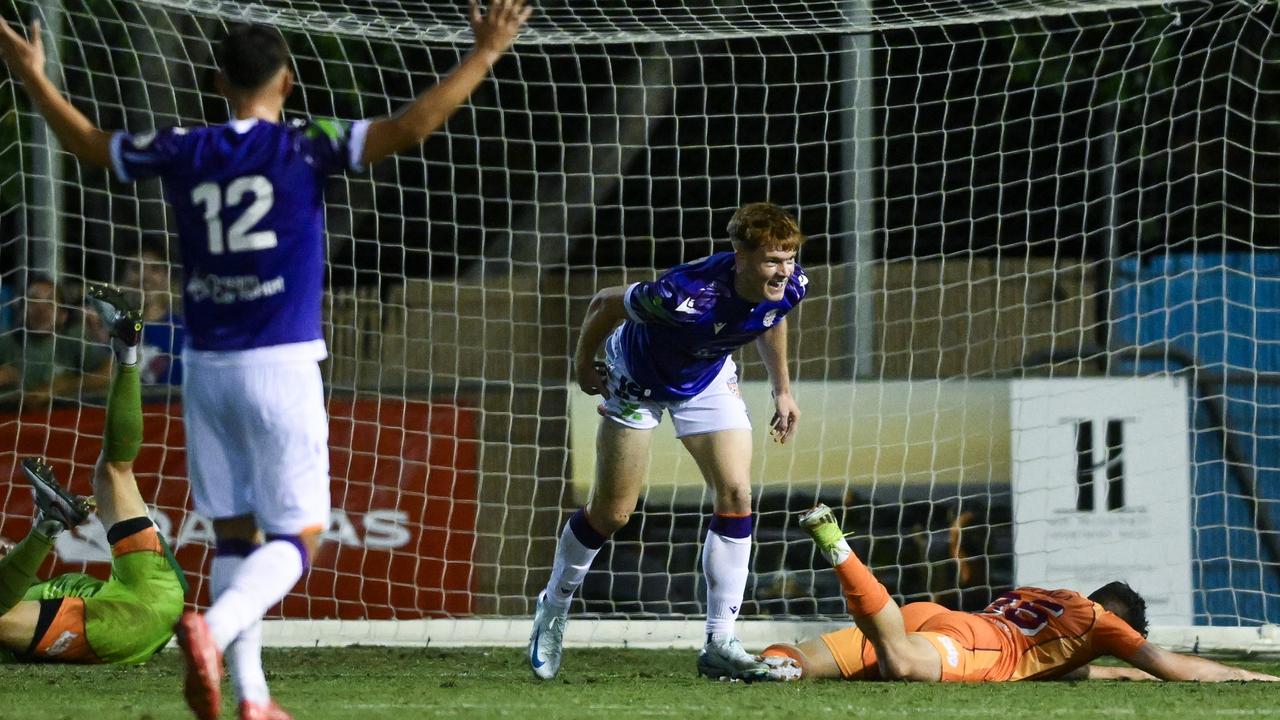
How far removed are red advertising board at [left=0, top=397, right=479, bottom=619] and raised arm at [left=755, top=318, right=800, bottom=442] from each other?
2.79 meters

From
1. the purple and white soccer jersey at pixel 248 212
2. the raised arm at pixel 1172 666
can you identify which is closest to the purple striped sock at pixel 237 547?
the purple and white soccer jersey at pixel 248 212

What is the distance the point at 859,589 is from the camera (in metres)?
5.53

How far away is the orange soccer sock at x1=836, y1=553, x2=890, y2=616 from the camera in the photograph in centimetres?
553

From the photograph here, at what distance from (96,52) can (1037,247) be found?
5414 mm

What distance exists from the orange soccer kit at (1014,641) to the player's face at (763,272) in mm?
1165

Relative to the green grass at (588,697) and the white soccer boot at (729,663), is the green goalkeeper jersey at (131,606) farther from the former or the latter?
the white soccer boot at (729,663)

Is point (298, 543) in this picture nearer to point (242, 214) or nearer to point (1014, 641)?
point (242, 214)

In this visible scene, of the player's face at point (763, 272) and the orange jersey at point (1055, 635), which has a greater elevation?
the player's face at point (763, 272)

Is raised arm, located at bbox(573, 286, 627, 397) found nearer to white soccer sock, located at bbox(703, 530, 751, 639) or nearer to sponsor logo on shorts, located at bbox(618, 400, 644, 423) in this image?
sponsor logo on shorts, located at bbox(618, 400, 644, 423)

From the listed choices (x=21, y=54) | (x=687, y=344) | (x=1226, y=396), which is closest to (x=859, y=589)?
(x=687, y=344)

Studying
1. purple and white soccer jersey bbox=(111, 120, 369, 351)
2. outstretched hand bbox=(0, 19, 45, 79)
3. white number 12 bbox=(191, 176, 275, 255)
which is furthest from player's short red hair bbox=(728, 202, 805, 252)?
outstretched hand bbox=(0, 19, 45, 79)

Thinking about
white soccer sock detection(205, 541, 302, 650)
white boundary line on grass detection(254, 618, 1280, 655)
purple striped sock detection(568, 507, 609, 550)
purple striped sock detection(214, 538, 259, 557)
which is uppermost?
purple striped sock detection(568, 507, 609, 550)

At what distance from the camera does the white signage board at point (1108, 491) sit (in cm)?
802

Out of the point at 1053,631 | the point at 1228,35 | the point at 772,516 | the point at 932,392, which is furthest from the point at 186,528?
the point at 1228,35
